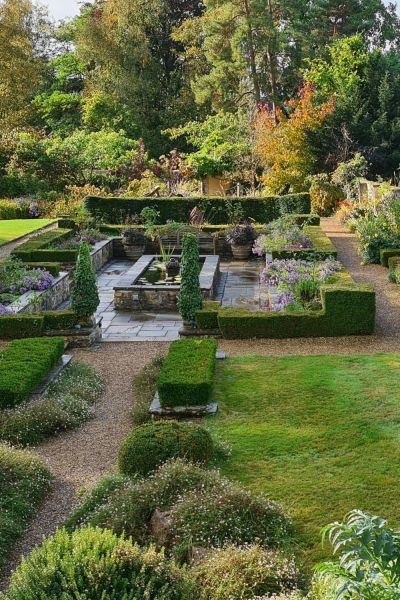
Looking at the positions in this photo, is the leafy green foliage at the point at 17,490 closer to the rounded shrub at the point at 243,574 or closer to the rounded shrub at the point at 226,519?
A: the rounded shrub at the point at 226,519

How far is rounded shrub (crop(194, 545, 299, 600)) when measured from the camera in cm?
470

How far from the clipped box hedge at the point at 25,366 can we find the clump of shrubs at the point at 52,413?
0.19 meters

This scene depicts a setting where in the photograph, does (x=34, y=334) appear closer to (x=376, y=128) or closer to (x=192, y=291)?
(x=192, y=291)

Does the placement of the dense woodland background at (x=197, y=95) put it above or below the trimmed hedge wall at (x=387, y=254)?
above

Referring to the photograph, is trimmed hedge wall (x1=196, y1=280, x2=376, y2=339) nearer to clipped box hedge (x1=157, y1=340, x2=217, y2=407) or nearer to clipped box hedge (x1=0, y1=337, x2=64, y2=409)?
clipped box hedge (x1=157, y1=340, x2=217, y2=407)

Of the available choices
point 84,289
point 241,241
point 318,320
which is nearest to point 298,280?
point 318,320

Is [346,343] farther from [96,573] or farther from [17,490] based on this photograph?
[96,573]

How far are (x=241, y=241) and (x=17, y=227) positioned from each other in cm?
816

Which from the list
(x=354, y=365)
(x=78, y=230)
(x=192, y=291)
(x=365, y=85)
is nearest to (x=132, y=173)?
(x=78, y=230)

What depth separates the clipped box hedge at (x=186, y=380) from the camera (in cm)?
840

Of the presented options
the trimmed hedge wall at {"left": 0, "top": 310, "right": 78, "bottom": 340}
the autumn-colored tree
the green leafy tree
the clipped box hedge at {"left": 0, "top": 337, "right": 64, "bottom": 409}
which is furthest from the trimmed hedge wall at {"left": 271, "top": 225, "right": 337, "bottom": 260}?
the green leafy tree

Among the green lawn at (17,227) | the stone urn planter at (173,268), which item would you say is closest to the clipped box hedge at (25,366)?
the stone urn planter at (173,268)

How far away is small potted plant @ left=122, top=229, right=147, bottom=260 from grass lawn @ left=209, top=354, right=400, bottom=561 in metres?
10.7

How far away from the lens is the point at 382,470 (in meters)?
6.80
